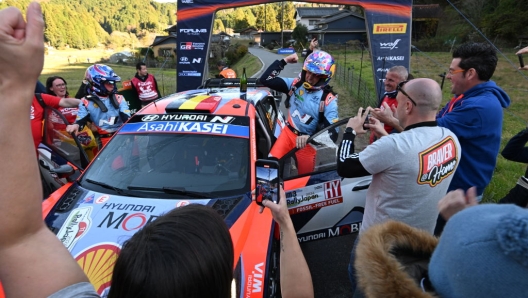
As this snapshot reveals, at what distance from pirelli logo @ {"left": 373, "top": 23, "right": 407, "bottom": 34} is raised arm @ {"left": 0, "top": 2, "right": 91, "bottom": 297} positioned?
8.16 meters

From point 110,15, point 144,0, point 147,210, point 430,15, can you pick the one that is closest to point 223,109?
point 147,210

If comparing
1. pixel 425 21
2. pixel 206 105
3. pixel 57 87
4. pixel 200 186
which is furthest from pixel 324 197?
pixel 425 21

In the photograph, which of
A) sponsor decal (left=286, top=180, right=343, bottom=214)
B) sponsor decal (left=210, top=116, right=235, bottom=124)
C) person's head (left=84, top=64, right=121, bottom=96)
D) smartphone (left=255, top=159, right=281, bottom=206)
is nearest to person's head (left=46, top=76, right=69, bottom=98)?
person's head (left=84, top=64, right=121, bottom=96)

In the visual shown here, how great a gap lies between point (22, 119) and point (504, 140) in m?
9.55

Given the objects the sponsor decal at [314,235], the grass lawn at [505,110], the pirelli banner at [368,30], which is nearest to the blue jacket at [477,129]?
the sponsor decal at [314,235]

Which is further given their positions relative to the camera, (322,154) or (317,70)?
(317,70)

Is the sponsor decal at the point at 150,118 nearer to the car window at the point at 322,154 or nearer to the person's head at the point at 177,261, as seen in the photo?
the car window at the point at 322,154

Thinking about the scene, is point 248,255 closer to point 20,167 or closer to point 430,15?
point 20,167

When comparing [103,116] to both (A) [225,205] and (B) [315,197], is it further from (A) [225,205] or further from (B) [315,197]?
(B) [315,197]

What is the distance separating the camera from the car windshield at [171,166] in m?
2.97

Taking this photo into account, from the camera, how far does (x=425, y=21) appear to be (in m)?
45.6

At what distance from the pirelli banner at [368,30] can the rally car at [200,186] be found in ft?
17.2

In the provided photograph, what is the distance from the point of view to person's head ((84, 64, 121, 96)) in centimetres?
488

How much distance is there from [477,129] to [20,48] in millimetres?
2858
